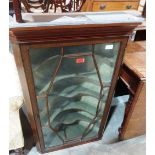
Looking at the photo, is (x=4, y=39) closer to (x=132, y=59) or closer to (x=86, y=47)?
(x=86, y=47)

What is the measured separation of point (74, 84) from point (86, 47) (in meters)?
0.27

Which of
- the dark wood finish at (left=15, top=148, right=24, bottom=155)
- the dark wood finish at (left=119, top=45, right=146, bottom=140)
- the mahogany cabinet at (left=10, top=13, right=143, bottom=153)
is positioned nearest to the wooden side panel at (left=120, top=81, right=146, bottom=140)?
the dark wood finish at (left=119, top=45, right=146, bottom=140)

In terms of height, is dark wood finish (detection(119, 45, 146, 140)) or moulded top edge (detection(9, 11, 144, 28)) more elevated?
moulded top edge (detection(9, 11, 144, 28))

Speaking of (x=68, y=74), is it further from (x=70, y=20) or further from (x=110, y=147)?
(x=110, y=147)

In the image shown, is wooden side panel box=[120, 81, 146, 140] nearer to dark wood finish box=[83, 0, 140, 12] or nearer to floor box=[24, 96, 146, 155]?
floor box=[24, 96, 146, 155]

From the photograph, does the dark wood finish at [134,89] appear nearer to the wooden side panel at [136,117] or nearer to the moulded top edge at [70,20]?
the wooden side panel at [136,117]

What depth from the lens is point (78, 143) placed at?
141cm

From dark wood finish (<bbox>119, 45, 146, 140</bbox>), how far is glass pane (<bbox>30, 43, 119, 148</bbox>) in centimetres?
16

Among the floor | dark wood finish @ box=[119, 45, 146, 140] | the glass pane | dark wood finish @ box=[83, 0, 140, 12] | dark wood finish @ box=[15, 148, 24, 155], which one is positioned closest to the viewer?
the glass pane

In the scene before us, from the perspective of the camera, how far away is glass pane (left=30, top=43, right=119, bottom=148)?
3.05 feet

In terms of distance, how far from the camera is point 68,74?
3.40 feet

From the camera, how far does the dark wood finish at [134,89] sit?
114cm

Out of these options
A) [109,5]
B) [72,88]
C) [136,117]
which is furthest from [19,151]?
[109,5]
